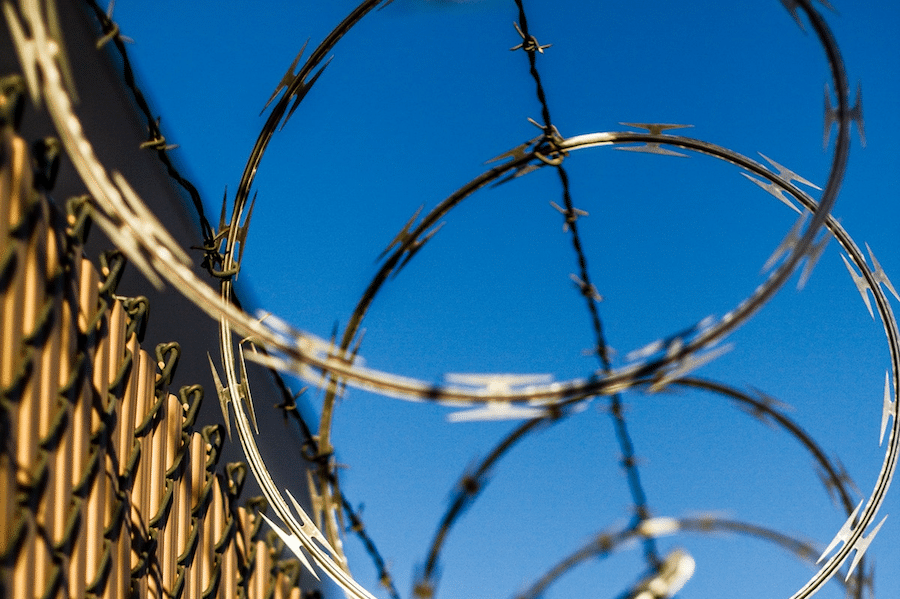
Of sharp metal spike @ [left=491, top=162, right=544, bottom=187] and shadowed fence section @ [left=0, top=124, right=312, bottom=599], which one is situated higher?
sharp metal spike @ [left=491, top=162, right=544, bottom=187]

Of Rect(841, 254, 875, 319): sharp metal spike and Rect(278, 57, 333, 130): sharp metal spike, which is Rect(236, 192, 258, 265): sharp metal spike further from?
Rect(841, 254, 875, 319): sharp metal spike

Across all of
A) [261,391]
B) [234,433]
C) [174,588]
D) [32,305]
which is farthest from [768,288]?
[261,391]

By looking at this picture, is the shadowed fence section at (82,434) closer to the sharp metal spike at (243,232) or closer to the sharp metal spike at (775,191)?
the sharp metal spike at (243,232)

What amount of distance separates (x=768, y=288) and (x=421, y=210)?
209 centimetres

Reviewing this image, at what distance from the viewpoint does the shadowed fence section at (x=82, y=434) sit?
7.13 ft

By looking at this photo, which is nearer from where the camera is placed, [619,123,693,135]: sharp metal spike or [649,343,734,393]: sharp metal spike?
[649,343,734,393]: sharp metal spike

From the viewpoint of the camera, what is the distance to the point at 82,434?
2451 millimetres

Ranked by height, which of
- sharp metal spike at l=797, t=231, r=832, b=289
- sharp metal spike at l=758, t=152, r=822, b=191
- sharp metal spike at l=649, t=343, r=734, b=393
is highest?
sharp metal spike at l=758, t=152, r=822, b=191

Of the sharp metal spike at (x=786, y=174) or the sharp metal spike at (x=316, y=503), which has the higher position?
the sharp metal spike at (x=786, y=174)

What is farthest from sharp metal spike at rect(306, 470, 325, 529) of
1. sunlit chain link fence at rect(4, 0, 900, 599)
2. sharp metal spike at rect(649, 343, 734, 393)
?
sharp metal spike at rect(649, 343, 734, 393)

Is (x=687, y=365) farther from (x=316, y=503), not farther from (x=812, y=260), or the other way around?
(x=316, y=503)

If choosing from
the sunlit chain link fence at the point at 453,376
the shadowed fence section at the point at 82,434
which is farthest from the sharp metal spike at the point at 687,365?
the shadowed fence section at the point at 82,434

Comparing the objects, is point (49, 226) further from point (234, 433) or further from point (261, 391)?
point (261, 391)

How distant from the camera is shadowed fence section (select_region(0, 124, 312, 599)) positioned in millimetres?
2172
